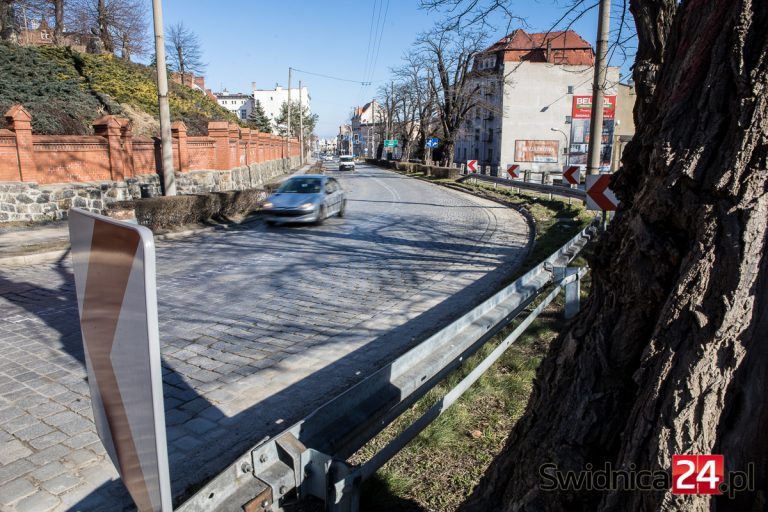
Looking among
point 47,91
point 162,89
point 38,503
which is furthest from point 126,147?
point 38,503

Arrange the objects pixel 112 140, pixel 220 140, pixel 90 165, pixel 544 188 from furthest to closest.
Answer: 1. pixel 220 140
2. pixel 544 188
3. pixel 112 140
4. pixel 90 165

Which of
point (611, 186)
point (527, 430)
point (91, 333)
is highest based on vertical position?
point (611, 186)

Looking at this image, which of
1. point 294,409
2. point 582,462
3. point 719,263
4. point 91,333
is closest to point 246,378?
point 294,409

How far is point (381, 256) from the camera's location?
11.2m

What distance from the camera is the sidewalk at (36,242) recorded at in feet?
32.2

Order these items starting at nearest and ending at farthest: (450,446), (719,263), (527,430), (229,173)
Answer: (719,263), (527,430), (450,446), (229,173)

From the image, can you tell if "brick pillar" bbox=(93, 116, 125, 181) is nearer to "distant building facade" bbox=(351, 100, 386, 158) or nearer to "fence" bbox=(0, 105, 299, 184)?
"fence" bbox=(0, 105, 299, 184)

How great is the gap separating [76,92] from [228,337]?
22.0m

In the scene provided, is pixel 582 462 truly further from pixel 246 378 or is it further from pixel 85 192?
pixel 85 192

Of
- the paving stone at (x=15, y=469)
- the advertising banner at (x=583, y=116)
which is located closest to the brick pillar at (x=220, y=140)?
the advertising banner at (x=583, y=116)

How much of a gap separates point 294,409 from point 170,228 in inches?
430

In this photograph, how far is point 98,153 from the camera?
16.5 meters

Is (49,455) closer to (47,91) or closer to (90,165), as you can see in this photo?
(90,165)

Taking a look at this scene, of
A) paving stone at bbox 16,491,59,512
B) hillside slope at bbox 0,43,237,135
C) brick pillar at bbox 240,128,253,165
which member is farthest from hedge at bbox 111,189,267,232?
brick pillar at bbox 240,128,253,165
